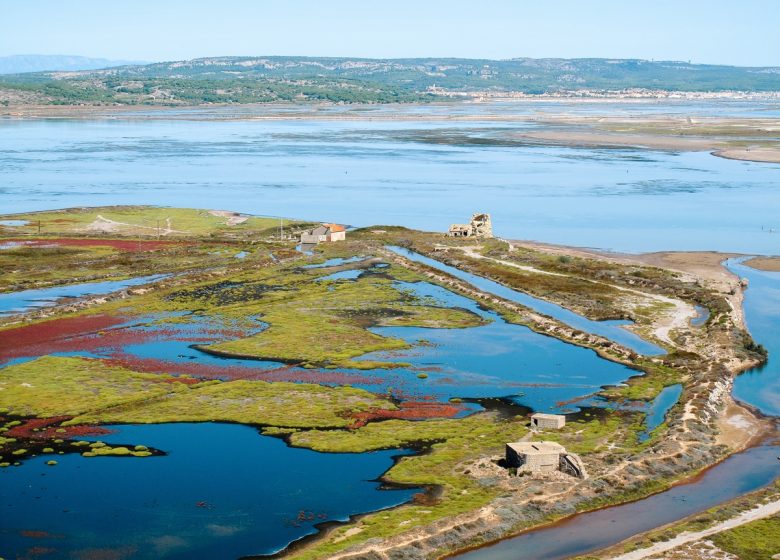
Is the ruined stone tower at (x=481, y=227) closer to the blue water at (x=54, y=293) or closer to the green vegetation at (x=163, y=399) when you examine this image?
the blue water at (x=54, y=293)

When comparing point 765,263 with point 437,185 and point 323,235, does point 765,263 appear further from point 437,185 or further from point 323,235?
point 437,185

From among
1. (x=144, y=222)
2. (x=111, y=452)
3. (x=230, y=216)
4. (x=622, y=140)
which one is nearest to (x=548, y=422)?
(x=111, y=452)

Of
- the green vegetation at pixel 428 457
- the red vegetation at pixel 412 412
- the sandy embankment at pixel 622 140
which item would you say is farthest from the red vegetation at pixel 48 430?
the sandy embankment at pixel 622 140

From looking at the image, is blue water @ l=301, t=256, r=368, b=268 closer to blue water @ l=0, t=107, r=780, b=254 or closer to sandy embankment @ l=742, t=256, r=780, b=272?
blue water @ l=0, t=107, r=780, b=254

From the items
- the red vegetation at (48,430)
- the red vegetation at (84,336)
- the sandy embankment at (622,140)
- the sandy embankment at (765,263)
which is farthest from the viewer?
the sandy embankment at (622,140)

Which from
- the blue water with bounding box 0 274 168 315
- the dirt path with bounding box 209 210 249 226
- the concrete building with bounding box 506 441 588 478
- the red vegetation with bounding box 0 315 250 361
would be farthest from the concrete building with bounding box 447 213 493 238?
the concrete building with bounding box 506 441 588 478

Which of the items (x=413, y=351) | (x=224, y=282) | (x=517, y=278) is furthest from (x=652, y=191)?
(x=413, y=351)
